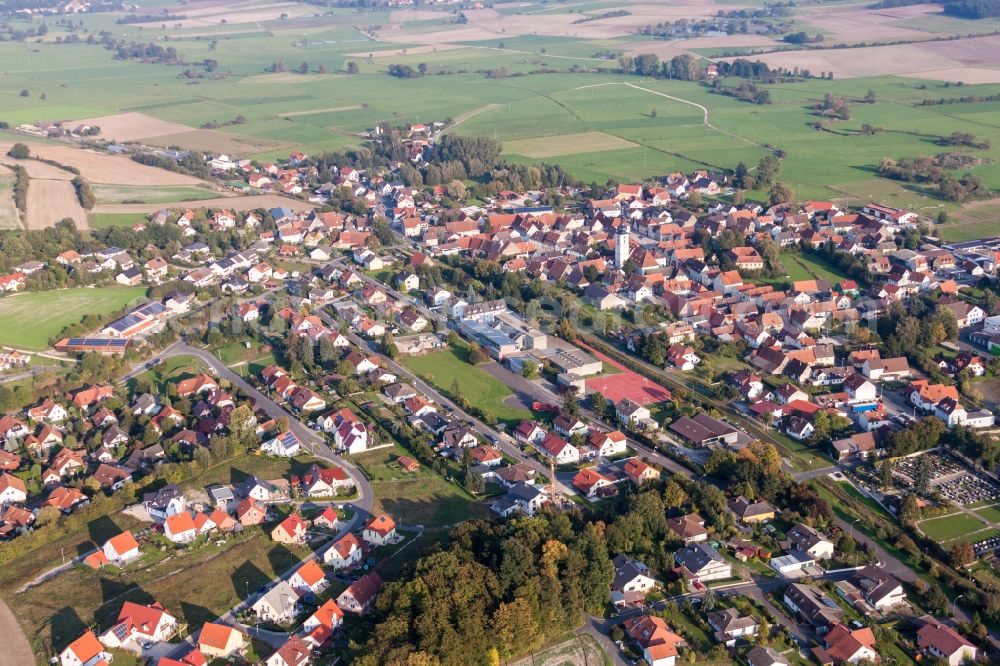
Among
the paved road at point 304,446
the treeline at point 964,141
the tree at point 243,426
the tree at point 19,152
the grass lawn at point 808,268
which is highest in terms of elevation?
the tree at point 19,152

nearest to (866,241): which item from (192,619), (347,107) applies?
(192,619)

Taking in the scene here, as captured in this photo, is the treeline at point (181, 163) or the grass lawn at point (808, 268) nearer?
the grass lawn at point (808, 268)

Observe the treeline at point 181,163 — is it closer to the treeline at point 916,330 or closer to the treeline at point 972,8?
the treeline at point 916,330

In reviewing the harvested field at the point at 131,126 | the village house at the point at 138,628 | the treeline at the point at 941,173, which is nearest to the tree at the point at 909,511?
the village house at the point at 138,628

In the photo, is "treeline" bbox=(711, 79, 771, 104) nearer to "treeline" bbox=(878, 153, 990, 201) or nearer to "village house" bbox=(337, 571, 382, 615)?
"treeline" bbox=(878, 153, 990, 201)

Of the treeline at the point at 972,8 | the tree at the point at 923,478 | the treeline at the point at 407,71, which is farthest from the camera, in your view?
the treeline at the point at 972,8

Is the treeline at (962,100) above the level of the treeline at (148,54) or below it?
below

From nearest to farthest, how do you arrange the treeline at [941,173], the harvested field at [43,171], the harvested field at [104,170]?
the treeline at [941,173]
the harvested field at [43,171]
the harvested field at [104,170]

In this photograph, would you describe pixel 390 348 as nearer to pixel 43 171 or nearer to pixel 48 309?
pixel 48 309
